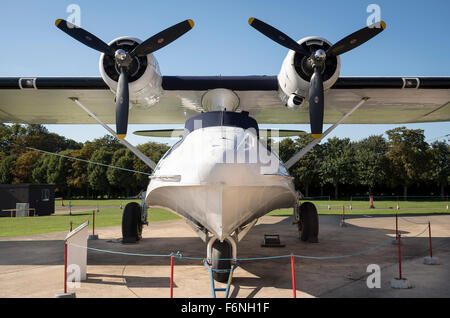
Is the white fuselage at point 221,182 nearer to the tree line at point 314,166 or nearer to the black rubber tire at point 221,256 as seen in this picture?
the black rubber tire at point 221,256

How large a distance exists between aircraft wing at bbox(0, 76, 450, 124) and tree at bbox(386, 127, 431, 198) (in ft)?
99.4

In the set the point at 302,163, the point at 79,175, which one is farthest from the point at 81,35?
the point at 79,175

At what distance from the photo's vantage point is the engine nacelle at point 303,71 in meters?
6.95

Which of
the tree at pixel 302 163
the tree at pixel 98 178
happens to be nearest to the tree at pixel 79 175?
the tree at pixel 98 178

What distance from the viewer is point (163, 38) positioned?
6344 millimetres

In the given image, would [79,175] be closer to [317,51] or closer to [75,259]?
[75,259]

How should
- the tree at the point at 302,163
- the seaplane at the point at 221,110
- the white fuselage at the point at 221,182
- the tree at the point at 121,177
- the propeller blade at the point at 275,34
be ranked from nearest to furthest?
the white fuselage at the point at 221,182
the seaplane at the point at 221,110
the propeller blade at the point at 275,34
the tree at the point at 302,163
the tree at the point at 121,177

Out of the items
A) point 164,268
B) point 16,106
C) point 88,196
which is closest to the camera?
point 164,268

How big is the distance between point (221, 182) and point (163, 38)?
368cm

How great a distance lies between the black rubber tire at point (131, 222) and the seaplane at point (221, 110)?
0.09ft
